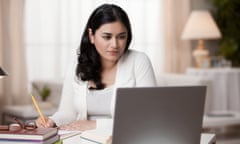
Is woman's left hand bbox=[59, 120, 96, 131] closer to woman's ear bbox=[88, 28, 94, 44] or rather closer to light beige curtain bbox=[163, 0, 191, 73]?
woman's ear bbox=[88, 28, 94, 44]

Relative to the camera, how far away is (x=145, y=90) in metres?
1.37

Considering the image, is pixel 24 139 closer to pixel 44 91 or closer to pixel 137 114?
pixel 137 114

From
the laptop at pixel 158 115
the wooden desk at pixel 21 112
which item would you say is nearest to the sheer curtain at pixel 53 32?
the wooden desk at pixel 21 112

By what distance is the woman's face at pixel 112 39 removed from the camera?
2.23 meters

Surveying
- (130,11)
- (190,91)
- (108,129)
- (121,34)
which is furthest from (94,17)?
(130,11)

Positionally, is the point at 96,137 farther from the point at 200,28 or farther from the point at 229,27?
the point at 229,27

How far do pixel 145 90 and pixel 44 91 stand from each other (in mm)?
3305

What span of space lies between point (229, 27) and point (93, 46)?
3529 millimetres

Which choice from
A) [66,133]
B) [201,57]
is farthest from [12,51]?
[66,133]

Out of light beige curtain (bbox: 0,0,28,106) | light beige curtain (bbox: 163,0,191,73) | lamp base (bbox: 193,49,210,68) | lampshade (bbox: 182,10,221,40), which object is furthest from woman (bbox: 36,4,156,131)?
light beige curtain (bbox: 163,0,191,73)

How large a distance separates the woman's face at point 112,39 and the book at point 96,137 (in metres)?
0.54

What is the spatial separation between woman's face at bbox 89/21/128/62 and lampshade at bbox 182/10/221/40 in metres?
3.00

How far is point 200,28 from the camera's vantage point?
5172 millimetres

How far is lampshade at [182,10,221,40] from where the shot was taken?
204 inches
